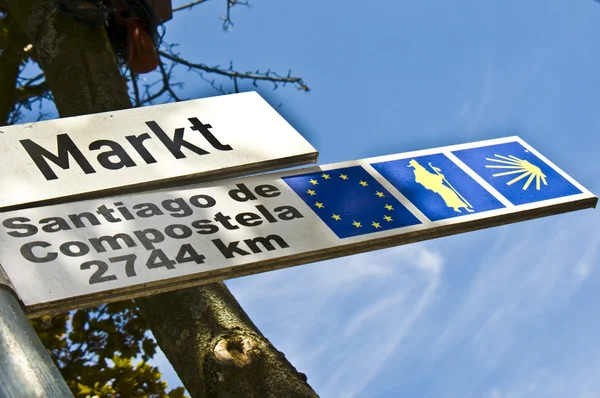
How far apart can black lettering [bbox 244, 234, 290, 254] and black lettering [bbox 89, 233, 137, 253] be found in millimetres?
239

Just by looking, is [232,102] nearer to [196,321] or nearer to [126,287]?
[196,321]

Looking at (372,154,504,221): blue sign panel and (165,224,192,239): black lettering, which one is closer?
(165,224,192,239): black lettering

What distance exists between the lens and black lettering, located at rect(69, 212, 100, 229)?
1.81 m

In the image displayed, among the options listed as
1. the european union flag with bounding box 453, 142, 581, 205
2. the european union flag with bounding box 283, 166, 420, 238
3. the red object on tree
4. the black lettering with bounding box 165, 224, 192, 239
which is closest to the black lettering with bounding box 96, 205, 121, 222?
the black lettering with bounding box 165, 224, 192, 239

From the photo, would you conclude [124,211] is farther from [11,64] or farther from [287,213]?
[11,64]

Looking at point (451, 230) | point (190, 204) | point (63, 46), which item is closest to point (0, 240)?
point (190, 204)

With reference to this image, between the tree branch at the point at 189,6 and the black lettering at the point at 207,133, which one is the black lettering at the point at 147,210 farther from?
the tree branch at the point at 189,6

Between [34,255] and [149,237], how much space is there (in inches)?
9.2

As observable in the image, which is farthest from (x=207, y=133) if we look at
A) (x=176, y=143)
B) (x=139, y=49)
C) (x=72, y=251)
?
(x=139, y=49)

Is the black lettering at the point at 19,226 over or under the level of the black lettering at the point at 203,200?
over

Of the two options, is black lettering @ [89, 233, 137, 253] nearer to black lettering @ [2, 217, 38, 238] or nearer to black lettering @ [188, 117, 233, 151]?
black lettering @ [2, 217, 38, 238]

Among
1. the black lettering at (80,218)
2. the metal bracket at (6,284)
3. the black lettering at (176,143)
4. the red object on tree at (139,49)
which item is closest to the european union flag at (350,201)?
the black lettering at (176,143)

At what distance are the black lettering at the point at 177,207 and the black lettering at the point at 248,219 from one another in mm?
104

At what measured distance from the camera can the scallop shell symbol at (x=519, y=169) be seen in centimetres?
220
